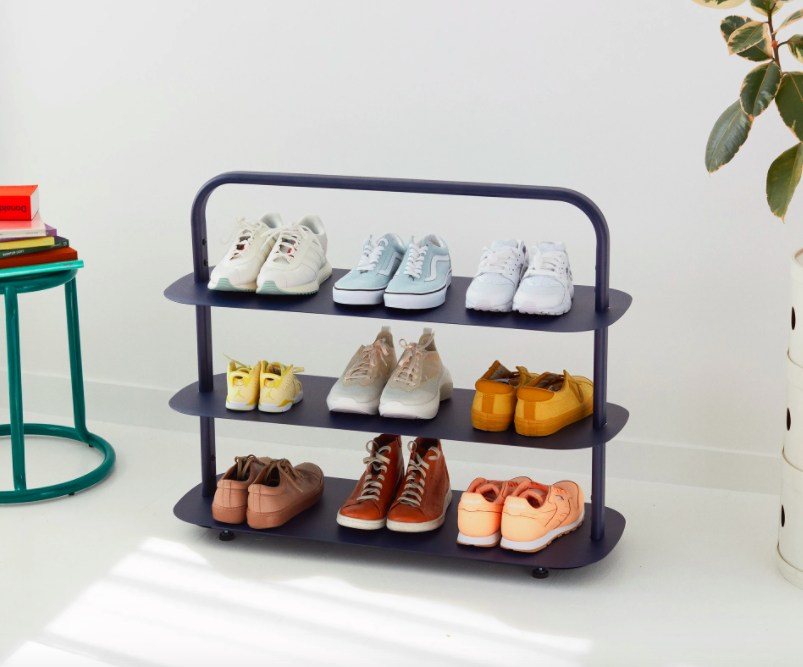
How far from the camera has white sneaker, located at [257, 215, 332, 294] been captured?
2.06 m

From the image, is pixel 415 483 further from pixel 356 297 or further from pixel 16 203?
pixel 16 203

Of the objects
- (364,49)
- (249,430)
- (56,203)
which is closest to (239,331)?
(249,430)

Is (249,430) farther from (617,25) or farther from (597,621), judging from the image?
(617,25)

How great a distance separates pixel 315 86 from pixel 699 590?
1629 millimetres

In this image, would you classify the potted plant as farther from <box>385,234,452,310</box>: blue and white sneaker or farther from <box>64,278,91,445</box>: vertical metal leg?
<box>64,278,91,445</box>: vertical metal leg

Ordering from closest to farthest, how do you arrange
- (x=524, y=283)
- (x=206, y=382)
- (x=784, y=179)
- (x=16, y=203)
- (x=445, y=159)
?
(x=784, y=179) < (x=524, y=283) < (x=206, y=382) < (x=16, y=203) < (x=445, y=159)

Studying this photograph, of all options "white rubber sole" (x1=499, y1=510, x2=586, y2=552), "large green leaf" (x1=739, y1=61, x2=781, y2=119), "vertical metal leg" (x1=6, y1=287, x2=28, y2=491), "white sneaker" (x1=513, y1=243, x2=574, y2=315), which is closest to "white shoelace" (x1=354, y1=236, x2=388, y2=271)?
"white sneaker" (x1=513, y1=243, x2=574, y2=315)

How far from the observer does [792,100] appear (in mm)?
1780

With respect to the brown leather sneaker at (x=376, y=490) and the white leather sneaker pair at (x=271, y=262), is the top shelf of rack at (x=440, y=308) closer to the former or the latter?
the white leather sneaker pair at (x=271, y=262)

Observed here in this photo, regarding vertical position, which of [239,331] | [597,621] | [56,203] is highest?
[56,203]

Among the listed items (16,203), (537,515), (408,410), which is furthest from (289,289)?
(16,203)

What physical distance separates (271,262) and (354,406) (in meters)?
0.37

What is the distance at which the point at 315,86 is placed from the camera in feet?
8.70

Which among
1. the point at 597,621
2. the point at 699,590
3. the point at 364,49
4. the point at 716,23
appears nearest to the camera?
the point at 597,621
